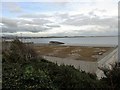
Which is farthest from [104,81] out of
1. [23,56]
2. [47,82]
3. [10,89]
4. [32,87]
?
[23,56]

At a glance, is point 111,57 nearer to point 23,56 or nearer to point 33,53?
point 33,53

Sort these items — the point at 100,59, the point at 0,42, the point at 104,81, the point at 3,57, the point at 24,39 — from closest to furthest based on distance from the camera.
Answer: the point at 104,81 → the point at 3,57 → the point at 0,42 → the point at 24,39 → the point at 100,59

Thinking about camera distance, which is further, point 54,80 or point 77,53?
point 77,53

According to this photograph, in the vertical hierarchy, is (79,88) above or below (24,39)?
below

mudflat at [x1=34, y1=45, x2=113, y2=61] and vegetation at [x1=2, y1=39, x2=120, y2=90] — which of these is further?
mudflat at [x1=34, y1=45, x2=113, y2=61]

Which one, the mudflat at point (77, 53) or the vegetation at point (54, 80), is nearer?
the vegetation at point (54, 80)

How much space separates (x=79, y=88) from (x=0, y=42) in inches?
203

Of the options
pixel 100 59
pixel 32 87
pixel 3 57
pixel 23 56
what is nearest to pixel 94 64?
pixel 100 59

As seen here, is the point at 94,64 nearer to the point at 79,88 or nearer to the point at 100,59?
the point at 100,59

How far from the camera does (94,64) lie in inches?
407

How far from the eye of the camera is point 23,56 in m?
8.03

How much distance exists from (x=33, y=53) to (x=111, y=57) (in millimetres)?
5946

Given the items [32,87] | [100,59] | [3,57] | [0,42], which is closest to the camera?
[32,87]

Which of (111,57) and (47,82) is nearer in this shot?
(47,82)
